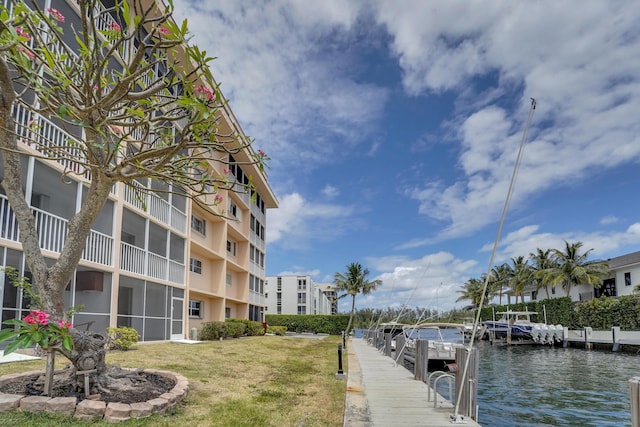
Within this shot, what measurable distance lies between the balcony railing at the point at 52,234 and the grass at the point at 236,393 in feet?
12.2

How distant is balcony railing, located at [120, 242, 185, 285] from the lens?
Answer: 679 inches

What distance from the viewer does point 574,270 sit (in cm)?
4828

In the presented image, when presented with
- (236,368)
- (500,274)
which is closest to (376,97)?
(236,368)

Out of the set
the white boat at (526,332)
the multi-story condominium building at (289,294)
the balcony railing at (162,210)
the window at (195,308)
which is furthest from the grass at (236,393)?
the multi-story condominium building at (289,294)

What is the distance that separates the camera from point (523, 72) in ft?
47.6

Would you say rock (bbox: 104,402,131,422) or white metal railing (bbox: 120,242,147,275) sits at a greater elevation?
white metal railing (bbox: 120,242,147,275)

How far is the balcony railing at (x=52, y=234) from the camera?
11.5 meters

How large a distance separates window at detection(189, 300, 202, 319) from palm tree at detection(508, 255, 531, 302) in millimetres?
47391

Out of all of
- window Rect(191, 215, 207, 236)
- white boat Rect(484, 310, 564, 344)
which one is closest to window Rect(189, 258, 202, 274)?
window Rect(191, 215, 207, 236)

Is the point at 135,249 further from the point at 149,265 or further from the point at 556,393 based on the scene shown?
the point at 556,393

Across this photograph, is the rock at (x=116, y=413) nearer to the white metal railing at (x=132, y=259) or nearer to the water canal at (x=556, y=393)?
the water canal at (x=556, y=393)

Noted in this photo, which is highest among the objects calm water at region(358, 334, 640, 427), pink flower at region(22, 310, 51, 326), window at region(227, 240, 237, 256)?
window at region(227, 240, 237, 256)

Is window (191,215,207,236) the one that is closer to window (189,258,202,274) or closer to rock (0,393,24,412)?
window (189,258,202,274)

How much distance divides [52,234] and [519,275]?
60557 millimetres
